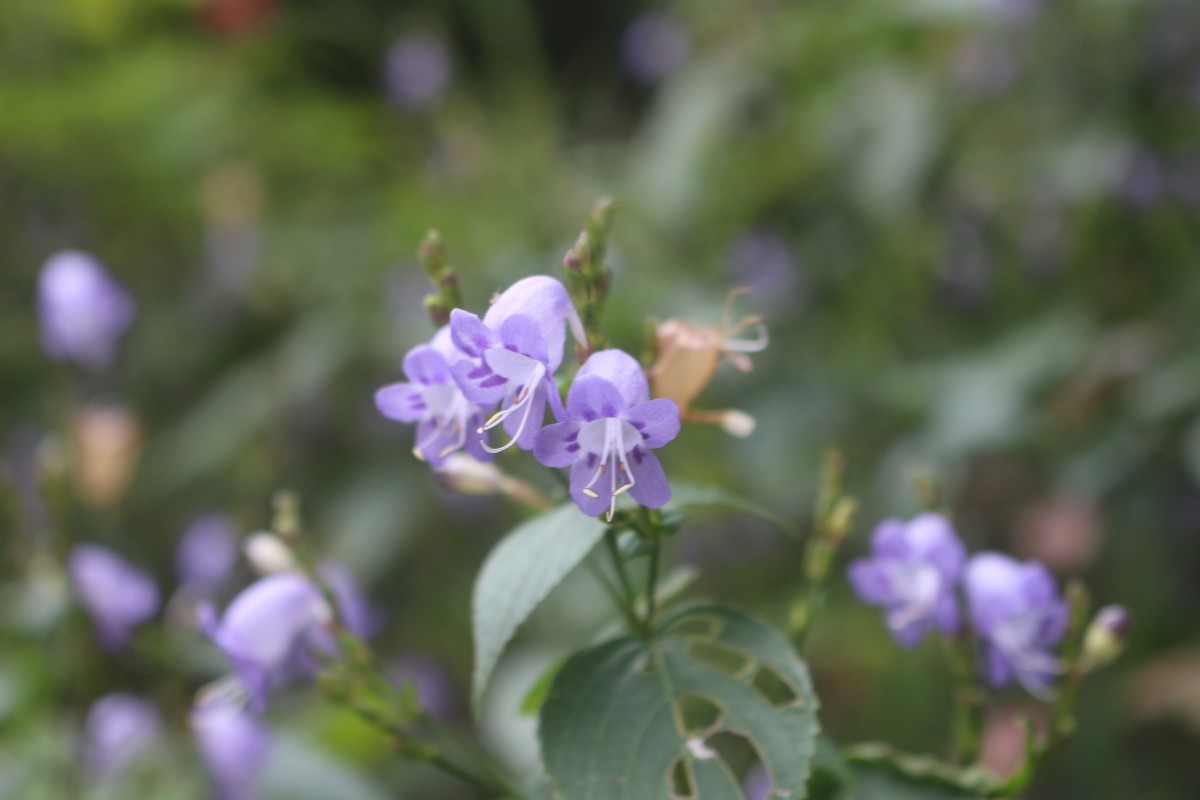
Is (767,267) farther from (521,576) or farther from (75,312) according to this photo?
(521,576)

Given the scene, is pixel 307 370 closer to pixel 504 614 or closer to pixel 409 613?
pixel 409 613

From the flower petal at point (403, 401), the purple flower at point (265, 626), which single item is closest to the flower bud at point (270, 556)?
the purple flower at point (265, 626)

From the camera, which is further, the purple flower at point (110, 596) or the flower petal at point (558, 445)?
the purple flower at point (110, 596)

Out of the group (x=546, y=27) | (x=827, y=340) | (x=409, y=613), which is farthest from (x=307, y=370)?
(x=546, y=27)

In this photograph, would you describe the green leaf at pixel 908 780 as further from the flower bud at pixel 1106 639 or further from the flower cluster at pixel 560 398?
the flower cluster at pixel 560 398

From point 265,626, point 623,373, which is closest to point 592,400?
point 623,373

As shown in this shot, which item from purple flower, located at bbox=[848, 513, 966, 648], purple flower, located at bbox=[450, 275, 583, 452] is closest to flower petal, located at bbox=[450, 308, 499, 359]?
purple flower, located at bbox=[450, 275, 583, 452]
